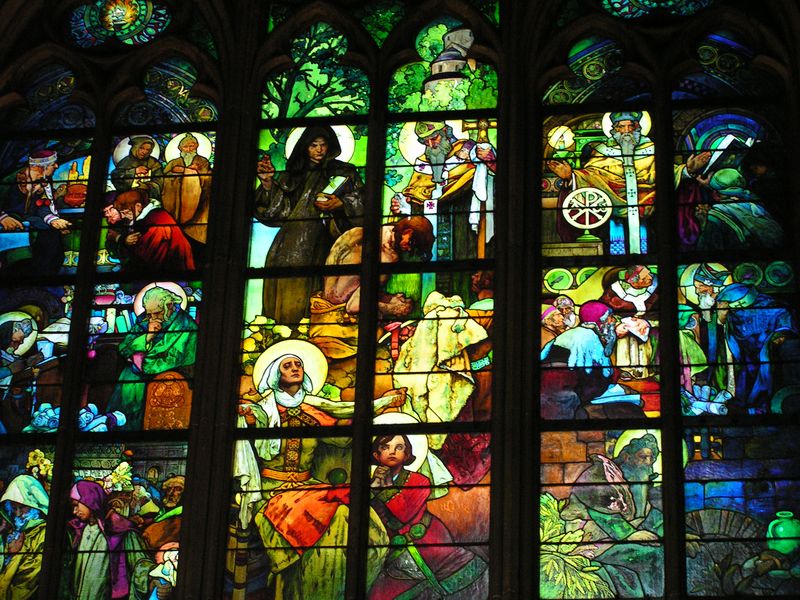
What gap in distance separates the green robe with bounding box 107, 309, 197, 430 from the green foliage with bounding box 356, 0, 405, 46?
2565 millimetres

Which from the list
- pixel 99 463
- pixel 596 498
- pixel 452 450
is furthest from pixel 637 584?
pixel 99 463

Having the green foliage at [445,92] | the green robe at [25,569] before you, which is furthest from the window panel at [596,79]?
the green robe at [25,569]

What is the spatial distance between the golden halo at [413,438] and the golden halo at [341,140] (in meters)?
2.07

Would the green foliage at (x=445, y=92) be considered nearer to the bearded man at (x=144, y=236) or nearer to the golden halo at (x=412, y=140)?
the golden halo at (x=412, y=140)

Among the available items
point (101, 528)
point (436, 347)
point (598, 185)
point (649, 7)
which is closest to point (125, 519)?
point (101, 528)

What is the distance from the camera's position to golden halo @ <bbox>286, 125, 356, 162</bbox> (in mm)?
15039

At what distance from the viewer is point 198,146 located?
15273 millimetres

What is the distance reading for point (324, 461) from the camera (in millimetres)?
13828

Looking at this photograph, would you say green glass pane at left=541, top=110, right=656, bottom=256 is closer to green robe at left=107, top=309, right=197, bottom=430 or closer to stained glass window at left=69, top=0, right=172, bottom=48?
green robe at left=107, top=309, right=197, bottom=430

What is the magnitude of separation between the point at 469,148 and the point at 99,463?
3324mm

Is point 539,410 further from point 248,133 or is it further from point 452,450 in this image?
point 248,133

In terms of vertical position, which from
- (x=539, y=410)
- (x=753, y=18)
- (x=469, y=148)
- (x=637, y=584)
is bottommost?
(x=637, y=584)

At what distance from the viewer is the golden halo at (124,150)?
15312 millimetres

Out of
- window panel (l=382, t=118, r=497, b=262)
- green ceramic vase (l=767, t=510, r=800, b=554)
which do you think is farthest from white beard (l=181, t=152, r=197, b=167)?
green ceramic vase (l=767, t=510, r=800, b=554)
